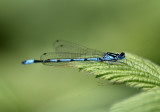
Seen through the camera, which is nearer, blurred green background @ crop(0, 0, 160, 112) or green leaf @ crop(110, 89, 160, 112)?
green leaf @ crop(110, 89, 160, 112)

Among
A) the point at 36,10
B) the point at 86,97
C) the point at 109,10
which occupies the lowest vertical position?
the point at 86,97

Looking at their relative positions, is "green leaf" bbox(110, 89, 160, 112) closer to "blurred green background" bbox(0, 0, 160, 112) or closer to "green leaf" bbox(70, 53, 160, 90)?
"green leaf" bbox(70, 53, 160, 90)

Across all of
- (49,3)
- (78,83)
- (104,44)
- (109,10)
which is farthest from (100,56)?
(49,3)

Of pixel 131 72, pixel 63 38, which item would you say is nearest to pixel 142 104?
pixel 131 72

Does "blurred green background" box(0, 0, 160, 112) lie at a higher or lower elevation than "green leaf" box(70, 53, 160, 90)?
higher

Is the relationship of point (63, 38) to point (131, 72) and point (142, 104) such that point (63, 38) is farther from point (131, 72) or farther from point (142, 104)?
point (142, 104)

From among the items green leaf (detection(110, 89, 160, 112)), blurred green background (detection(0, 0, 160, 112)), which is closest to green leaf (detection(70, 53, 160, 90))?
green leaf (detection(110, 89, 160, 112))

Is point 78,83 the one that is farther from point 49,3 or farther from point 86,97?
point 49,3
